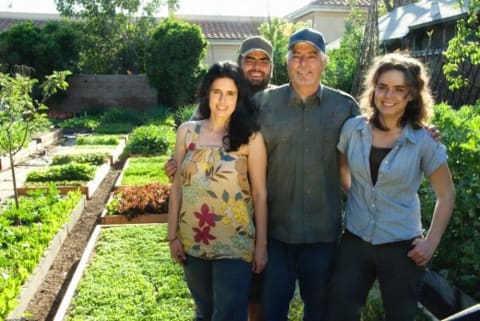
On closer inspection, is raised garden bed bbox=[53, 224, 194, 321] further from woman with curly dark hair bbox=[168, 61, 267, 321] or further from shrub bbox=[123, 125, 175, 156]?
shrub bbox=[123, 125, 175, 156]

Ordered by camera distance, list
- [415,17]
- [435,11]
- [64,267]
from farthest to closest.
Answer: [415,17] → [435,11] → [64,267]

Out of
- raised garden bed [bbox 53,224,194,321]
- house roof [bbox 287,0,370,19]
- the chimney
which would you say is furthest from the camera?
house roof [bbox 287,0,370,19]

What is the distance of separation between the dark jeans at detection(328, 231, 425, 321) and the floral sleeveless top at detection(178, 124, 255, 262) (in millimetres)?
534

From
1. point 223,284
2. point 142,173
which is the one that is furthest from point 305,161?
point 142,173

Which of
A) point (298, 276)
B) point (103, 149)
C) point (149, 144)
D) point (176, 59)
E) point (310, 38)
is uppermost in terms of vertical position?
point (176, 59)

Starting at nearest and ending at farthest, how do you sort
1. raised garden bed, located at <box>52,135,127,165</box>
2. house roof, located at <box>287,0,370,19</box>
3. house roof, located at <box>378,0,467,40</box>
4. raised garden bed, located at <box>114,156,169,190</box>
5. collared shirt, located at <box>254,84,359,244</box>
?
collared shirt, located at <box>254,84,359,244</box>, raised garden bed, located at <box>114,156,169,190</box>, raised garden bed, located at <box>52,135,127,165</box>, house roof, located at <box>378,0,467,40</box>, house roof, located at <box>287,0,370,19</box>

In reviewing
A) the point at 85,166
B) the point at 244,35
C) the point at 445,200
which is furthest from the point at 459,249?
the point at 244,35

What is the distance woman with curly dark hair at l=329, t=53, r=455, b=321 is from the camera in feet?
8.38

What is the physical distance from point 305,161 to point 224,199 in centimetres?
52

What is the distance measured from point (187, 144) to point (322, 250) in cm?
100

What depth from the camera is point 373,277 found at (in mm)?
2732

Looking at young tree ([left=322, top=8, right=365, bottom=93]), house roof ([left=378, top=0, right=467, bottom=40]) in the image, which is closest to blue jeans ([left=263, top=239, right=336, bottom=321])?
house roof ([left=378, top=0, right=467, bottom=40])

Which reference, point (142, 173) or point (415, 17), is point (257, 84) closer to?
point (142, 173)

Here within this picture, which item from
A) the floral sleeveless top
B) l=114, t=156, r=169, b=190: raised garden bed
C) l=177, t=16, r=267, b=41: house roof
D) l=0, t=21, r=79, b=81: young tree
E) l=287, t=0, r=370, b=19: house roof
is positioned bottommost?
l=114, t=156, r=169, b=190: raised garden bed
